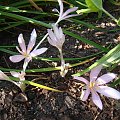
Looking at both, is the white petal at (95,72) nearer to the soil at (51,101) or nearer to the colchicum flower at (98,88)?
the colchicum flower at (98,88)

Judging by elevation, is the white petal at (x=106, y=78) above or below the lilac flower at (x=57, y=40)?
below

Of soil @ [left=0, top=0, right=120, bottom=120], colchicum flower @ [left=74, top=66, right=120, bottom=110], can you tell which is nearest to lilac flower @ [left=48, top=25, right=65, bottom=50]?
colchicum flower @ [left=74, top=66, right=120, bottom=110]

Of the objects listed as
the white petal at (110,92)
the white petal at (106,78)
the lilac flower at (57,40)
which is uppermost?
the lilac flower at (57,40)

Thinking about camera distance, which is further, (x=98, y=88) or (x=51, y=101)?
(x=51, y=101)

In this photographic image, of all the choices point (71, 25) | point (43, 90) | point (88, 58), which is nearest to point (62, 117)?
point (43, 90)

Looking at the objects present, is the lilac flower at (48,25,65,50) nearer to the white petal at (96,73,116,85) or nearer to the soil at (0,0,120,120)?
the white petal at (96,73,116,85)

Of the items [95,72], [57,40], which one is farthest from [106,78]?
[57,40]

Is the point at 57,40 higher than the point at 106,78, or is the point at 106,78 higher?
the point at 57,40

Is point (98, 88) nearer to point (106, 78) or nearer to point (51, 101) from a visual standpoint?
point (106, 78)

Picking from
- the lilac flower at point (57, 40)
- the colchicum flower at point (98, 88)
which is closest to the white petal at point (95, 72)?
the colchicum flower at point (98, 88)

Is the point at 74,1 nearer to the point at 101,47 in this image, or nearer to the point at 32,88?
the point at 101,47

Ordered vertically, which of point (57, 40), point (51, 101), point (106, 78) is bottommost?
point (51, 101)
